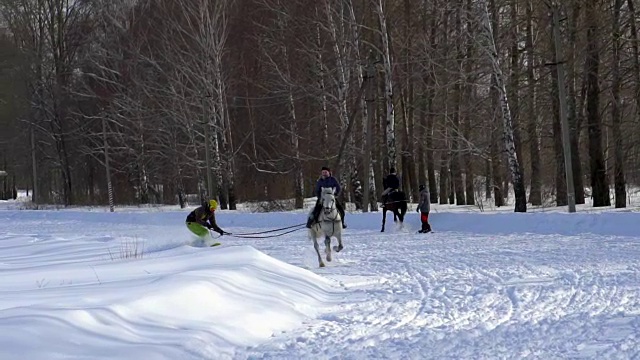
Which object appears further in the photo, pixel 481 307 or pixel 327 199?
pixel 327 199

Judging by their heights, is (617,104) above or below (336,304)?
above

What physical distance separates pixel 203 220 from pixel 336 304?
8.45m

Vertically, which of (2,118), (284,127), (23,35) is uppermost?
(23,35)

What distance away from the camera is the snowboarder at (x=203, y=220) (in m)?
16.6

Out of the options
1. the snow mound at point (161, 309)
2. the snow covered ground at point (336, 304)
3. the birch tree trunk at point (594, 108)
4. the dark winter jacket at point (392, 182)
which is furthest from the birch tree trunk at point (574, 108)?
the snow mound at point (161, 309)

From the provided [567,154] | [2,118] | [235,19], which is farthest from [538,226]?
[2,118]

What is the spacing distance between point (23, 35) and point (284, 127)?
92.8ft

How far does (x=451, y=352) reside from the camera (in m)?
6.12

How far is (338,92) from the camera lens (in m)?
30.0

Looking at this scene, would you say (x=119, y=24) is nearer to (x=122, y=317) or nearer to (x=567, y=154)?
(x=567, y=154)

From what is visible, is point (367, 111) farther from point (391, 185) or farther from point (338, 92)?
point (391, 185)

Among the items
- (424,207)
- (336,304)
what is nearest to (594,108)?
(424,207)

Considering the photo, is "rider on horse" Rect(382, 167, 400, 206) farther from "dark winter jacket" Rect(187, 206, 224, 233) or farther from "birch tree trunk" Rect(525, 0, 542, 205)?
"birch tree trunk" Rect(525, 0, 542, 205)

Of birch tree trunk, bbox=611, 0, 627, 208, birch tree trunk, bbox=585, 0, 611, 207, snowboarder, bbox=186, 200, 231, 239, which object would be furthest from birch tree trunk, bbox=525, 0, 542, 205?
snowboarder, bbox=186, 200, 231, 239
